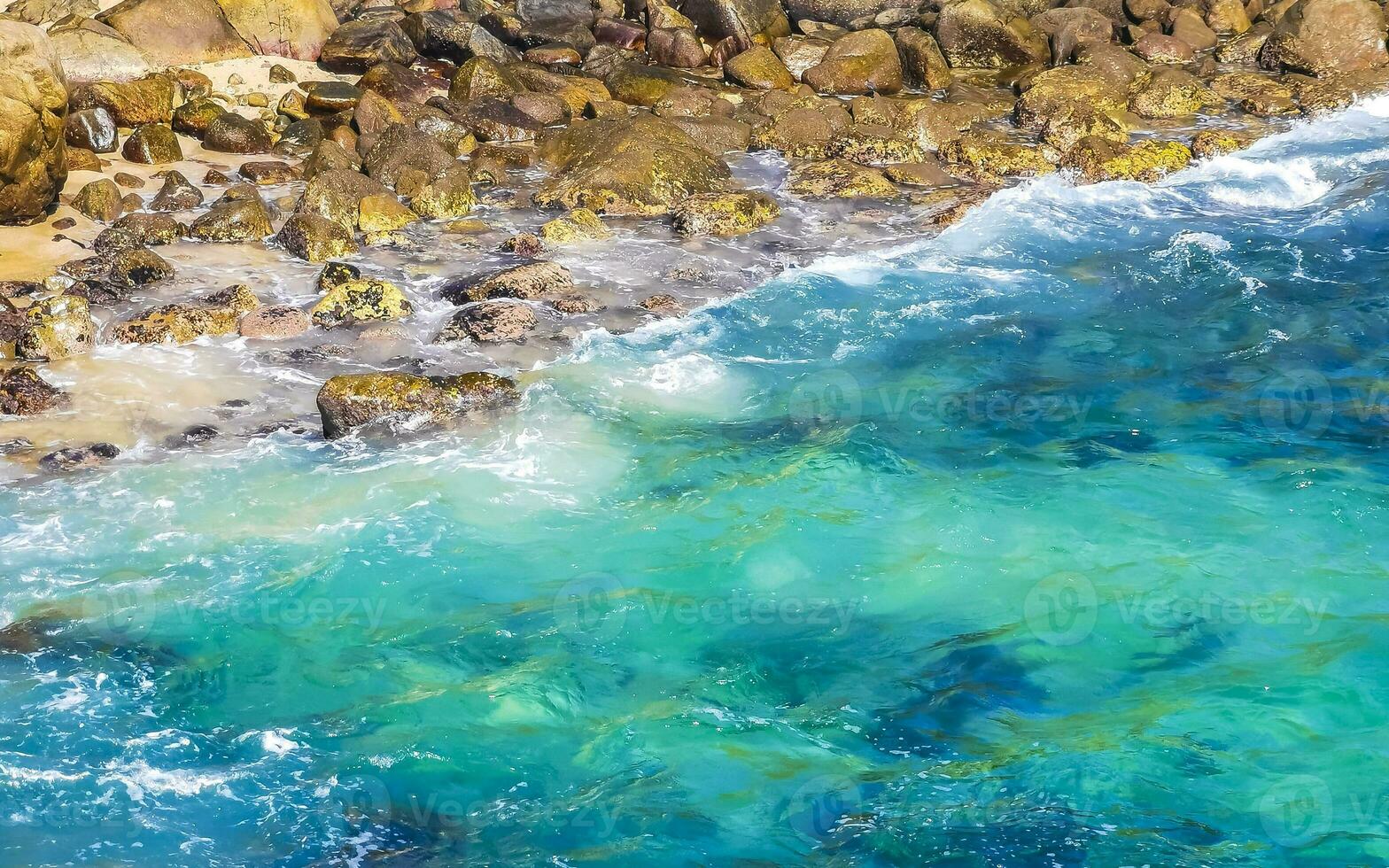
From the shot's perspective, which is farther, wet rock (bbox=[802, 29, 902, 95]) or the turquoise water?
wet rock (bbox=[802, 29, 902, 95])

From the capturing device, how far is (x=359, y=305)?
11102 millimetres

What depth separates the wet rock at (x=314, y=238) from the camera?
12.4 m

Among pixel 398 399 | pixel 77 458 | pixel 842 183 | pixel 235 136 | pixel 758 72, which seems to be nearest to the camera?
pixel 77 458

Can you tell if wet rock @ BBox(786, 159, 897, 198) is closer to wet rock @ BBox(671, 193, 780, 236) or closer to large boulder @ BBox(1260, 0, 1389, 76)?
Answer: wet rock @ BBox(671, 193, 780, 236)

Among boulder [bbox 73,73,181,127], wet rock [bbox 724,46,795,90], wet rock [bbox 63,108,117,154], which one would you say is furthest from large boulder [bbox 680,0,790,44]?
wet rock [bbox 63,108,117,154]

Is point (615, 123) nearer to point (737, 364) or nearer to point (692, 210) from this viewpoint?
point (692, 210)

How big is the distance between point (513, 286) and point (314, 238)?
2.46m

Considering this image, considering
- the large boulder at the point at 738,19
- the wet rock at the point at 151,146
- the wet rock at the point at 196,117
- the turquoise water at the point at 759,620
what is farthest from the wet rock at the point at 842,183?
the wet rock at the point at 151,146

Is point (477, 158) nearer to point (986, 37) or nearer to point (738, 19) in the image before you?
point (738, 19)

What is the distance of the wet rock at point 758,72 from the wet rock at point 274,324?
994 cm

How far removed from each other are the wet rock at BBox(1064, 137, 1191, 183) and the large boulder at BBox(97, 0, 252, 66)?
40.3 ft

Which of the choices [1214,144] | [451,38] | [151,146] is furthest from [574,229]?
[1214,144]

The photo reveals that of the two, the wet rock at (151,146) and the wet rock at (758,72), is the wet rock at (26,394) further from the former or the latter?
the wet rock at (758,72)

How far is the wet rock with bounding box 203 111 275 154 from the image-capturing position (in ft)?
49.2
